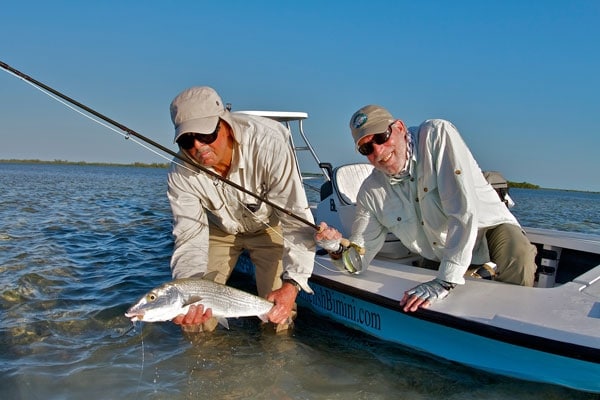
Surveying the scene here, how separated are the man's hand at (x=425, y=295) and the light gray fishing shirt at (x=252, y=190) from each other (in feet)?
3.02

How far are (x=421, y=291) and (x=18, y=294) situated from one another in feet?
16.8

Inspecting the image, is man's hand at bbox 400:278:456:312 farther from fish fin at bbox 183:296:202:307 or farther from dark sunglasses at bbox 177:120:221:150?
dark sunglasses at bbox 177:120:221:150

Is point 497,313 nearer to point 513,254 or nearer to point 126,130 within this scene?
point 513,254

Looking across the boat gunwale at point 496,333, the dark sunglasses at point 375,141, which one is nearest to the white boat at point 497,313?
the boat gunwale at point 496,333

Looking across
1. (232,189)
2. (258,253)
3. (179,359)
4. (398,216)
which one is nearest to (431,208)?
(398,216)

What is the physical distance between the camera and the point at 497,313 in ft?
12.5

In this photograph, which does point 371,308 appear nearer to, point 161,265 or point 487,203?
point 487,203

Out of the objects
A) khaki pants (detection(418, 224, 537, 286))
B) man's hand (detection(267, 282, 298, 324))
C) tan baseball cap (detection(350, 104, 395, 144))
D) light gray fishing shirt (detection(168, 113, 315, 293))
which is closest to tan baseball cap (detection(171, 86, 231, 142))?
light gray fishing shirt (detection(168, 113, 315, 293))

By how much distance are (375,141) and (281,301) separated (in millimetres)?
1635

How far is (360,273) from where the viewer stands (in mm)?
5113

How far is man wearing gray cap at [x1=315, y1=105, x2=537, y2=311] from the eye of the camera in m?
4.00

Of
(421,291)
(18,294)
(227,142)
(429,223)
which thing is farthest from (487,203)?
(18,294)

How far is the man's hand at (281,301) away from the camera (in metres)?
4.12

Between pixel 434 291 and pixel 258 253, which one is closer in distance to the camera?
pixel 434 291
